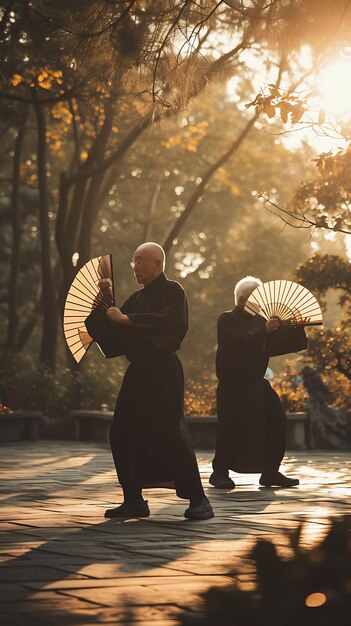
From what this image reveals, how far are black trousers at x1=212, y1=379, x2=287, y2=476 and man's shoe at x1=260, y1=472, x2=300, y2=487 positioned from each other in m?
0.06

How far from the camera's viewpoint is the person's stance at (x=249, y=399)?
11.9 meters

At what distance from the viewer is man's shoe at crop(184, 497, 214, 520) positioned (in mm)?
8766

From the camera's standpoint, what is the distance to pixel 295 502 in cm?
1007

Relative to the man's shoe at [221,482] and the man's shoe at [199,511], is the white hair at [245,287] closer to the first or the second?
the man's shoe at [221,482]

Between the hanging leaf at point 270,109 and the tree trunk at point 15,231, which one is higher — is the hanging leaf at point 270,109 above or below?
below

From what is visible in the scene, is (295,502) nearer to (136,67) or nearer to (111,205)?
(136,67)

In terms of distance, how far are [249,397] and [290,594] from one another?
651 centimetres

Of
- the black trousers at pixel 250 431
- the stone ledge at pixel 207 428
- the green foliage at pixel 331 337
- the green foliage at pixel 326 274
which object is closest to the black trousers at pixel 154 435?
the black trousers at pixel 250 431

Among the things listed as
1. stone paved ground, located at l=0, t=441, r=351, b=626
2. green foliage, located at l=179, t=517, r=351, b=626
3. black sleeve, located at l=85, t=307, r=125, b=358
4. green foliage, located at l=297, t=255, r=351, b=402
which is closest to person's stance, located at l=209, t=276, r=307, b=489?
stone paved ground, located at l=0, t=441, r=351, b=626

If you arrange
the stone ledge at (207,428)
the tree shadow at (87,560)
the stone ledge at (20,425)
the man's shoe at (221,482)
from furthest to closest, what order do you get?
the stone ledge at (20,425) → the stone ledge at (207,428) → the man's shoe at (221,482) → the tree shadow at (87,560)

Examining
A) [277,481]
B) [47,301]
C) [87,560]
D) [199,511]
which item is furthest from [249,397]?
[47,301]

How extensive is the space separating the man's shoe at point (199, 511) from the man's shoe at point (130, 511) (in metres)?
0.37

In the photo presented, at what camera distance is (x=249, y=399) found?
39.7 feet

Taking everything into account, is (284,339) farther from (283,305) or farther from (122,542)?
(122,542)
